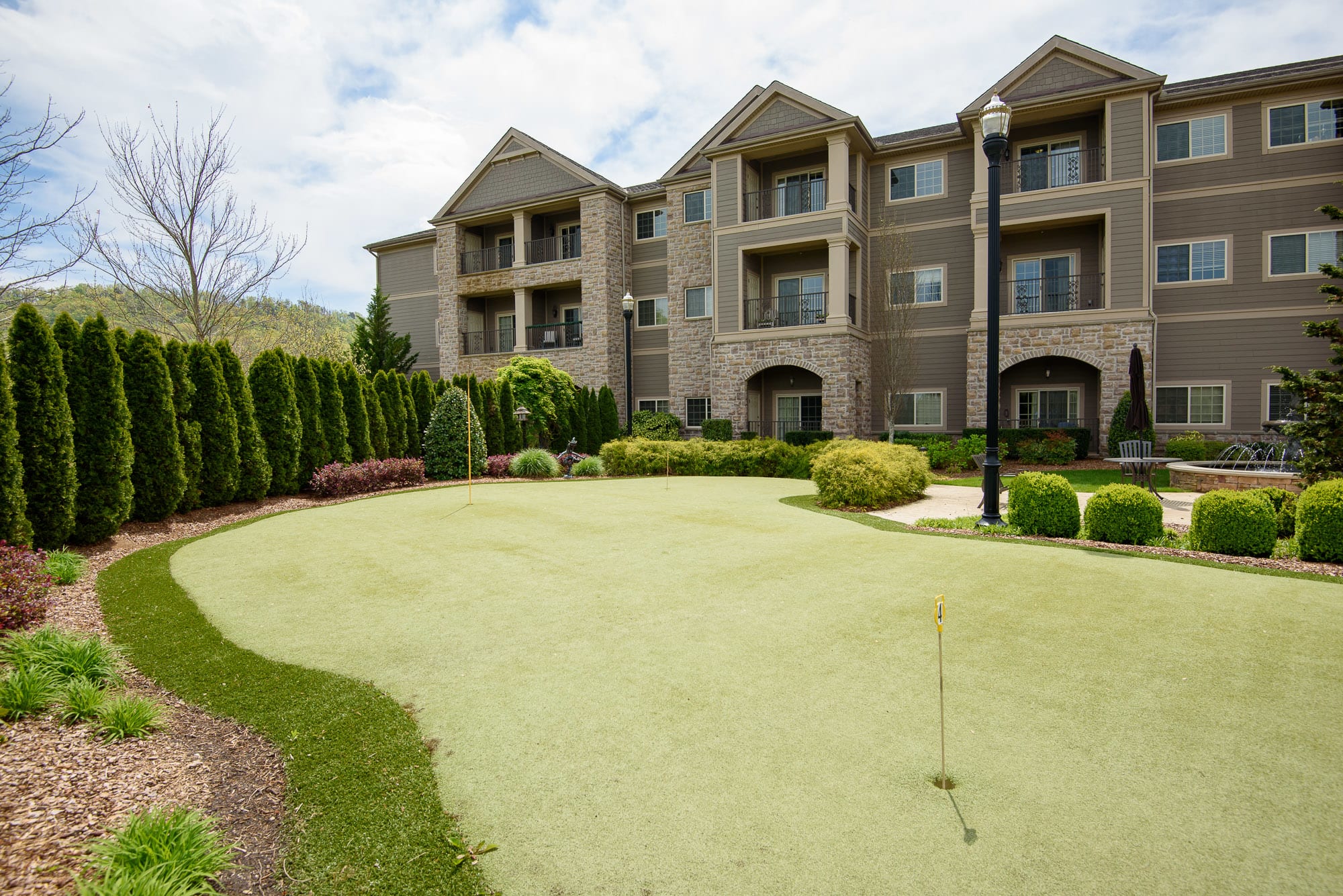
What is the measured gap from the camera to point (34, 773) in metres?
2.89

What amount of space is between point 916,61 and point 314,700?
36.2 ft

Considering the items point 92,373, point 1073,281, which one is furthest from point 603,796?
point 1073,281

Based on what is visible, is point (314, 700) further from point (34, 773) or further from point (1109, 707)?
point (1109, 707)

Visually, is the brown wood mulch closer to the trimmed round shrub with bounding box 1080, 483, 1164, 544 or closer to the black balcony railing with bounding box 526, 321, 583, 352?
the trimmed round shrub with bounding box 1080, 483, 1164, 544

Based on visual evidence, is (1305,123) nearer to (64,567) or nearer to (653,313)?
(653,313)

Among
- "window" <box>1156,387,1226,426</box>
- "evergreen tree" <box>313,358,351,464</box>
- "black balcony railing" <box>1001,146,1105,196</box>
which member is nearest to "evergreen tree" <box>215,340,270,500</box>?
"evergreen tree" <box>313,358,351,464</box>

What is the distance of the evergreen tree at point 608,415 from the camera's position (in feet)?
75.6

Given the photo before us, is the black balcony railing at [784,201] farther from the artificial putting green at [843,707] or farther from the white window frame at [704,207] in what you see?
the artificial putting green at [843,707]

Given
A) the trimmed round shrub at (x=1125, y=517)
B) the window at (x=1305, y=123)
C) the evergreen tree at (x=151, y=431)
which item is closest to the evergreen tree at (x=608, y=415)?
the evergreen tree at (x=151, y=431)

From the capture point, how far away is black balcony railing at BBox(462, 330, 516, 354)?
27875 millimetres

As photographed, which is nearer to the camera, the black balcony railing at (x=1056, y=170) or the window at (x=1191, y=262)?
the window at (x=1191, y=262)

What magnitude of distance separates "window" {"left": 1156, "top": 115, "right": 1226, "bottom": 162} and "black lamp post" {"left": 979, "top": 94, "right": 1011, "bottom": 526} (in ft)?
44.4

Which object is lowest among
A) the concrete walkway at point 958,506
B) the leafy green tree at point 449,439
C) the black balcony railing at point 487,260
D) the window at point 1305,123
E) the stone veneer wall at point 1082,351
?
the concrete walkway at point 958,506

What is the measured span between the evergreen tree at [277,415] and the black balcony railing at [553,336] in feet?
47.7
